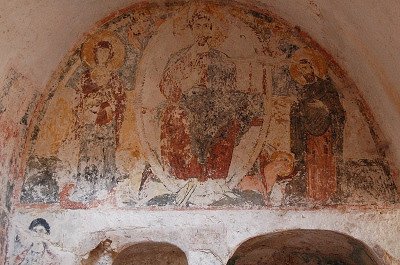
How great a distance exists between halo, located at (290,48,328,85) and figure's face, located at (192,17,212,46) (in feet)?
2.33

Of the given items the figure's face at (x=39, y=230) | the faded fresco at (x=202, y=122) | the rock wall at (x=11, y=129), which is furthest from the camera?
the faded fresco at (x=202, y=122)

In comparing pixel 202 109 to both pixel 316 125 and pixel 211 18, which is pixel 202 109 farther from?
pixel 316 125

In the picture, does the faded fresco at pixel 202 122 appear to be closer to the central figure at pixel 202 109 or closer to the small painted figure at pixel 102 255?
the central figure at pixel 202 109

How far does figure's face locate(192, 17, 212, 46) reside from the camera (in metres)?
4.97

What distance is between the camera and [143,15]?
502cm

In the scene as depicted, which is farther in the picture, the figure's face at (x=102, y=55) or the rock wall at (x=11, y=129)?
the figure's face at (x=102, y=55)

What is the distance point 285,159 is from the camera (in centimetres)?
476

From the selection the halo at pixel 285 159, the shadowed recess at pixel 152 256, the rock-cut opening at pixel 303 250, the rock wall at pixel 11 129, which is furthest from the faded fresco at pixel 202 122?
the shadowed recess at pixel 152 256

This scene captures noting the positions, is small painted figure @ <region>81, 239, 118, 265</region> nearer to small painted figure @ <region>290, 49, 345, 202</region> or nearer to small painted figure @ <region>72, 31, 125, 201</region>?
small painted figure @ <region>72, 31, 125, 201</region>

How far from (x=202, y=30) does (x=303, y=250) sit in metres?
1.97

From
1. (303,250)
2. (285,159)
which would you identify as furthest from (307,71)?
(303,250)

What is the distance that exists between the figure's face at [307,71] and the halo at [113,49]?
4.65 ft

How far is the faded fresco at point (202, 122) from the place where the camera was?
470 centimetres

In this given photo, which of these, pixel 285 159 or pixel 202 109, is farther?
pixel 202 109
